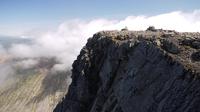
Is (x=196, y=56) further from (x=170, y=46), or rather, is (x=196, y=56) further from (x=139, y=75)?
(x=139, y=75)

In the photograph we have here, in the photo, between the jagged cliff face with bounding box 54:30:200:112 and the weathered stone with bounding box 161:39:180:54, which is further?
the weathered stone with bounding box 161:39:180:54

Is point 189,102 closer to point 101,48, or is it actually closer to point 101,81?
point 101,81

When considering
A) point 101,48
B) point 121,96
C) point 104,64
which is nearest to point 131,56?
point 121,96

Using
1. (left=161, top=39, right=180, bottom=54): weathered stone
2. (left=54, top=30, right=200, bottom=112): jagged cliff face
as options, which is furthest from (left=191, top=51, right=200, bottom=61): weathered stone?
(left=161, top=39, right=180, bottom=54): weathered stone

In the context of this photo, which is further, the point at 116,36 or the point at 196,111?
the point at 116,36

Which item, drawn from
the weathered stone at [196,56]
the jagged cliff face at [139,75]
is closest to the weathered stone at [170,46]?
the jagged cliff face at [139,75]

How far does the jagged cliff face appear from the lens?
1578 inches

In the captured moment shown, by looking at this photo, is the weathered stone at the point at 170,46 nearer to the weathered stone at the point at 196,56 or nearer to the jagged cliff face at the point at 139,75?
the jagged cliff face at the point at 139,75

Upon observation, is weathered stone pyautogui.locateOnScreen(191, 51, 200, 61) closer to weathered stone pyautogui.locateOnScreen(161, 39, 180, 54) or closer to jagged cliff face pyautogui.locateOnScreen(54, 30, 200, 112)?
jagged cliff face pyautogui.locateOnScreen(54, 30, 200, 112)

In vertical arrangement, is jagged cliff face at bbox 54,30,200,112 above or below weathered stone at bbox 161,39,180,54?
below

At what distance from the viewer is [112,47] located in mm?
68438

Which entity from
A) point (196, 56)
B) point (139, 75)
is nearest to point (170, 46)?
point (196, 56)

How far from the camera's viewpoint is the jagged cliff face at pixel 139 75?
40094 millimetres

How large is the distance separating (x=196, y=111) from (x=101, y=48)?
42.6 meters
